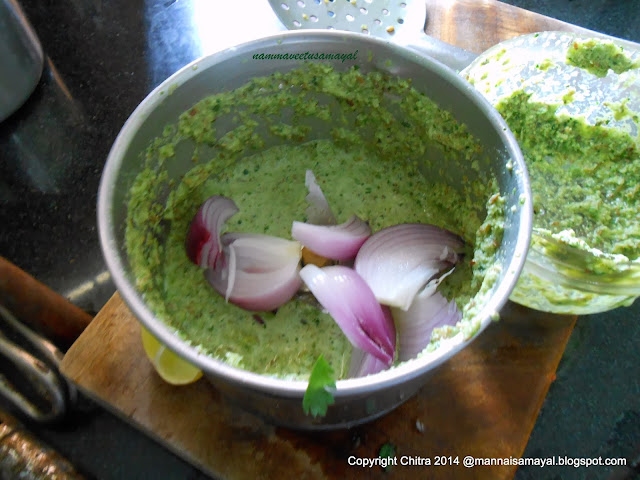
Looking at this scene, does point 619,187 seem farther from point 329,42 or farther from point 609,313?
A: point 329,42

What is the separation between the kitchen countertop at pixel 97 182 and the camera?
2.92 feet

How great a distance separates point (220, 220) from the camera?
2.74 ft

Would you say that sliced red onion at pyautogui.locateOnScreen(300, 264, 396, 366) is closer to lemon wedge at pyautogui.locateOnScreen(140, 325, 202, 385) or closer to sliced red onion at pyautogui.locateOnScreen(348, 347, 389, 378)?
sliced red onion at pyautogui.locateOnScreen(348, 347, 389, 378)

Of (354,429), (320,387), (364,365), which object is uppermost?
(320,387)

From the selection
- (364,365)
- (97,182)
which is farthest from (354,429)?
(97,182)

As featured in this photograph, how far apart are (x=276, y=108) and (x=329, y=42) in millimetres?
168

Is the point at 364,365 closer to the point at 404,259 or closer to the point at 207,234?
the point at 404,259

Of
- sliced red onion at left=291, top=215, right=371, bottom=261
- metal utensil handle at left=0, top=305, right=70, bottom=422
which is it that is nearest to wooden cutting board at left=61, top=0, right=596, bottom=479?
metal utensil handle at left=0, top=305, right=70, bottom=422

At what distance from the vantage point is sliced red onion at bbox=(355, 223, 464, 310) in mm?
711

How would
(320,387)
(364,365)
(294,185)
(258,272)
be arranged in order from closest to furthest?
1. (320,387)
2. (364,365)
3. (258,272)
4. (294,185)

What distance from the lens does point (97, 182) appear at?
1109 millimetres

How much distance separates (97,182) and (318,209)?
22.3 inches

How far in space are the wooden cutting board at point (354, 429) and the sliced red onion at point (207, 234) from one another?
5.7 inches

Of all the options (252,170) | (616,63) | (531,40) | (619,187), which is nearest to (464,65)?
(531,40)
